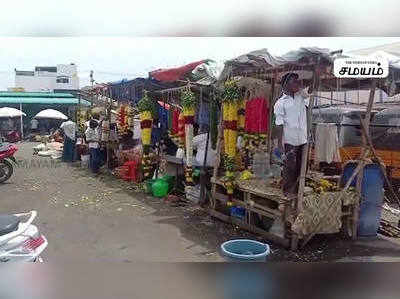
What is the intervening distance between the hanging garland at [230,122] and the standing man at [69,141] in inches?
363

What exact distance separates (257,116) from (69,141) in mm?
10329

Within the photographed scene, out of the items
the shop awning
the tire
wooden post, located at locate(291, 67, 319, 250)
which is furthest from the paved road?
the shop awning

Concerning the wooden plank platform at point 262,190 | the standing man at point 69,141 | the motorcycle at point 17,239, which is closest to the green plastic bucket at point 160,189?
the wooden plank platform at point 262,190

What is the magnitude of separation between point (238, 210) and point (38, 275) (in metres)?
6.02

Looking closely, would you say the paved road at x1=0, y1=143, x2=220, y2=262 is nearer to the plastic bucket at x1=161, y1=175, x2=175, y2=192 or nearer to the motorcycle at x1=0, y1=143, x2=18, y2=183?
the motorcycle at x1=0, y1=143, x2=18, y2=183

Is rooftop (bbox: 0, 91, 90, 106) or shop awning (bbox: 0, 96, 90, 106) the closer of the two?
shop awning (bbox: 0, 96, 90, 106)

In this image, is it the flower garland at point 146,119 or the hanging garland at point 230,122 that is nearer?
the hanging garland at point 230,122

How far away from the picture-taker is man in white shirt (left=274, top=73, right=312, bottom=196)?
562 cm

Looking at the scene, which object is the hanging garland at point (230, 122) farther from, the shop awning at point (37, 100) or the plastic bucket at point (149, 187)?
the shop awning at point (37, 100)

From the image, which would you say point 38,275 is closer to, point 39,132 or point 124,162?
point 124,162

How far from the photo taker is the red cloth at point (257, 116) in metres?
6.80

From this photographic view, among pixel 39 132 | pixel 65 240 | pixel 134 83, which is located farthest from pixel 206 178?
pixel 39 132

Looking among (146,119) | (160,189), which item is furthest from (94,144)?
(160,189)

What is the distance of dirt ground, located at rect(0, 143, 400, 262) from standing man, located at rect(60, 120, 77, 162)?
4628 mm
